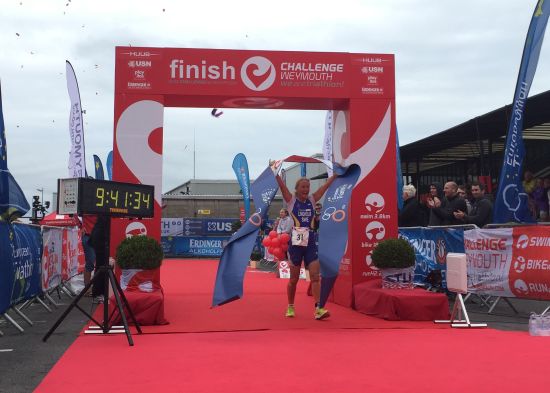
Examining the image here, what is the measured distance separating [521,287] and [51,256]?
283 inches

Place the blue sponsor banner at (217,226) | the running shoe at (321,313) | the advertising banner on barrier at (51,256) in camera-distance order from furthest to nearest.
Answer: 1. the blue sponsor banner at (217,226)
2. the advertising banner on barrier at (51,256)
3. the running shoe at (321,313)

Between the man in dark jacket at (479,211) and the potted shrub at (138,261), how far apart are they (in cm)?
496

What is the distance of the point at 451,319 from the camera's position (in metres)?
6.68

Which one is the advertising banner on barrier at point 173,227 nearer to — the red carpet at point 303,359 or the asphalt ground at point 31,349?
the asphalt ground at point 31,349

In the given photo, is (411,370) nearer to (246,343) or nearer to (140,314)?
(246,343)

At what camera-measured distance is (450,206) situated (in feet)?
30.8

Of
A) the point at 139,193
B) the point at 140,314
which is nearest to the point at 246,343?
the point at 140,314

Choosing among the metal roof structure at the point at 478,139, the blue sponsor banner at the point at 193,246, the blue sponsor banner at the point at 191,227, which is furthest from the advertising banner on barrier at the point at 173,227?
the metal roof structure at the point at 478,139

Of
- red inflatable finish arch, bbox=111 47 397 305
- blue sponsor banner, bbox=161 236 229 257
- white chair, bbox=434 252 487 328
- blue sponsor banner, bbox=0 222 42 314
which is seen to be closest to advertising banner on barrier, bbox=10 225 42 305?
blue sponsor banner, bbox=0 222 42 314

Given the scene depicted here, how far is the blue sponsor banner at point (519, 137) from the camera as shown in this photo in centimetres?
819

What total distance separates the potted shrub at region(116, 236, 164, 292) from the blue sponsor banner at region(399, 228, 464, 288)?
467 centimetres

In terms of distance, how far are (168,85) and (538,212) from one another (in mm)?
10651

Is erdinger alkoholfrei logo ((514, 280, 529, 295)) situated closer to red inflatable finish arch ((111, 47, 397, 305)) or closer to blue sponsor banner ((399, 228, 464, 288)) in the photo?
blue sponsor banner ((399, 228, 464, 288))

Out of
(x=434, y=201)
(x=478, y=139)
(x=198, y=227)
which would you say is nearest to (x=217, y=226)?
(x=198, y=227)
